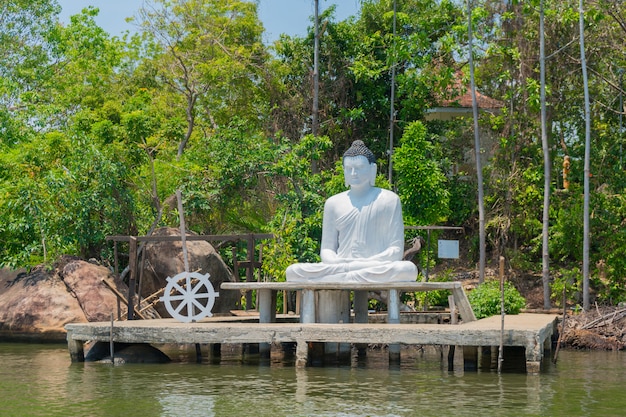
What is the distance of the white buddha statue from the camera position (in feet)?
52.0

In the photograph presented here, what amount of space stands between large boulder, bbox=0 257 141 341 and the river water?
398cm

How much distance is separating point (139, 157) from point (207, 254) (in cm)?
480

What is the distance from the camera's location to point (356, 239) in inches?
658

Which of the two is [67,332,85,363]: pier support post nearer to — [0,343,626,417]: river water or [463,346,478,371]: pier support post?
[0,343,626,417]: river water

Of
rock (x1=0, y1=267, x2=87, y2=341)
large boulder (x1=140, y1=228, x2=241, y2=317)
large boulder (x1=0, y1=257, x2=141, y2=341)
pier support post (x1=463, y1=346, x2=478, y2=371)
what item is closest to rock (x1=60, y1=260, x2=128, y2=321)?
large boulder (x1=0, y1=257, x2=141, y2=341)

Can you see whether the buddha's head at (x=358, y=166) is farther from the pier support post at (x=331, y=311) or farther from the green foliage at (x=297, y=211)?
the green foliage at (x=297, y=211)

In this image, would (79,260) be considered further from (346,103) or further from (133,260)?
(346,103)

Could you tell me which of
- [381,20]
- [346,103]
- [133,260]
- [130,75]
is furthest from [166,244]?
[130,75]

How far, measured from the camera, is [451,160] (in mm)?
28531

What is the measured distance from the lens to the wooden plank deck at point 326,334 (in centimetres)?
1362

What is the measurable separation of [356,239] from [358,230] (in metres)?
0.16

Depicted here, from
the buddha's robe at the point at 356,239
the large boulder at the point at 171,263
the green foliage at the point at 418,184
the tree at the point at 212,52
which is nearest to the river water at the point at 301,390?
the buddha's robe at the point at 356,239

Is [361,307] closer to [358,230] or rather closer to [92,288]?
[358,230]

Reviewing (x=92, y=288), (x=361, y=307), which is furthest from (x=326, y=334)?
→ (x=92, y=288)
